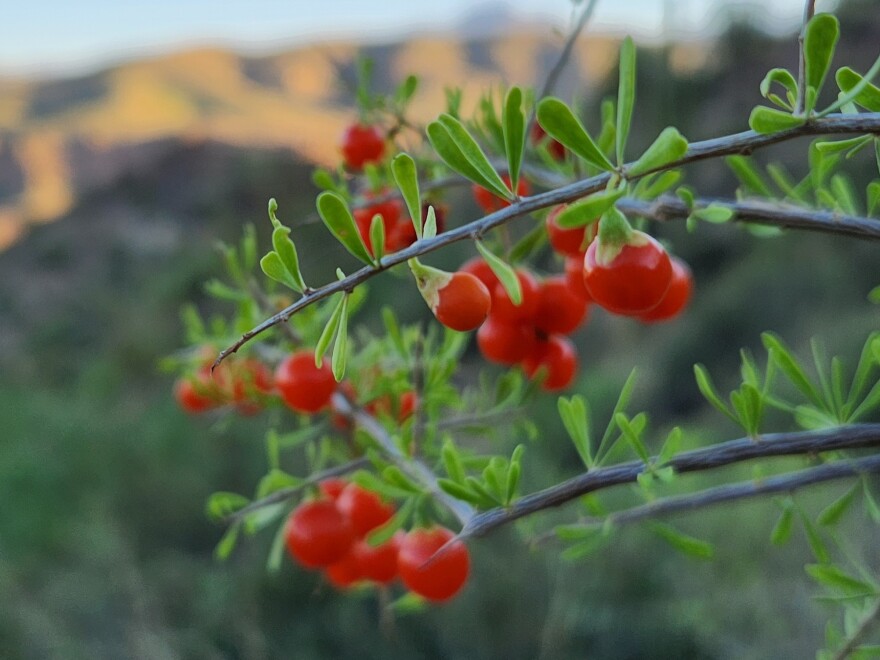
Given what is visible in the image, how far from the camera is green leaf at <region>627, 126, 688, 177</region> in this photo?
0.53 feet

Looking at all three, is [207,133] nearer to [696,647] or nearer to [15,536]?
[15,536]

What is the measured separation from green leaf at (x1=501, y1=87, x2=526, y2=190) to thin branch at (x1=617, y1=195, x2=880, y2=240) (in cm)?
9

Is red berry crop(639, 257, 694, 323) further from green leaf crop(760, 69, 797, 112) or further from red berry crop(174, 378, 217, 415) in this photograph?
red berry crop(174, 378, 217, 415)

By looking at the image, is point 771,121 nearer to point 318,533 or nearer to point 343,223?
point 343,223

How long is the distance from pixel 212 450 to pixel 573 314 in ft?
5.28

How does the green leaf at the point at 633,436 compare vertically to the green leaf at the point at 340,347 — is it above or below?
below

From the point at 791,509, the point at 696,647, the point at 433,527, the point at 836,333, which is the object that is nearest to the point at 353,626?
the point at 696,647

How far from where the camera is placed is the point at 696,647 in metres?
1.32

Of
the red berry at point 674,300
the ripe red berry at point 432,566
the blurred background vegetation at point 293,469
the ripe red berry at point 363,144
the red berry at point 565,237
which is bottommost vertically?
the blurred background vegetation at point 293,469

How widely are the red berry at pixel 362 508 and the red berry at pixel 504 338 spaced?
0.13 metres

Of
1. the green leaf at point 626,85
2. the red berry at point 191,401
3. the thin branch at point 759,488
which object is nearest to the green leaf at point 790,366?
the thin branch at point 759,488

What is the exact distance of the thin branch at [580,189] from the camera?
17 centimetres

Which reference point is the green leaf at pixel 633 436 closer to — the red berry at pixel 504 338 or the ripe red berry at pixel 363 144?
the red berry at pixel 504 338

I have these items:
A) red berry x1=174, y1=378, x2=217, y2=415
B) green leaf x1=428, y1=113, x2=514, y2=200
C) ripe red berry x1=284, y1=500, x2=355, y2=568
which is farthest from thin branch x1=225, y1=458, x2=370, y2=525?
green leaf x1=428, y1=113, x2=514, y2=200
